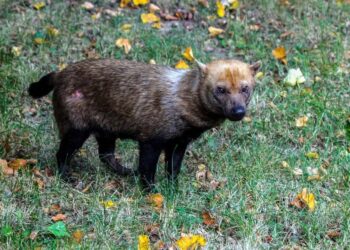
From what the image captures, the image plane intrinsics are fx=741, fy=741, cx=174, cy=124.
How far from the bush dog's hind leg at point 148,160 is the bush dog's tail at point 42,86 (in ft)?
3.82

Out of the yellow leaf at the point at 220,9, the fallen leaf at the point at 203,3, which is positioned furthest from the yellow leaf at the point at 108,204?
the fallen leaf at the point at 203,3

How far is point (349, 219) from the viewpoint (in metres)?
→ 6.24

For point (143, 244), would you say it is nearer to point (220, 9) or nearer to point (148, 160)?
point (148, 160)

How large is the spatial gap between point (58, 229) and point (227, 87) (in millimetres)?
1926

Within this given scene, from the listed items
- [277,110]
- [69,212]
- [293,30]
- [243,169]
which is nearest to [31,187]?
[69,212]

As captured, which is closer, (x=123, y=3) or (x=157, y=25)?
(x=157, y=25)

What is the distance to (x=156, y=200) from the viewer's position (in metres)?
6.50

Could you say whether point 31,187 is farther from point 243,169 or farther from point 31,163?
point 243,169

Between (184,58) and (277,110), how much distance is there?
151cm

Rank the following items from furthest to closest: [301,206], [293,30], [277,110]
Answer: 1. [293,30]
2. [277,110]
3. [301,206]

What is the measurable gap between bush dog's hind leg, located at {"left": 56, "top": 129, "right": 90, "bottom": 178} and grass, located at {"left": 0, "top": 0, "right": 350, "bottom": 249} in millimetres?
176

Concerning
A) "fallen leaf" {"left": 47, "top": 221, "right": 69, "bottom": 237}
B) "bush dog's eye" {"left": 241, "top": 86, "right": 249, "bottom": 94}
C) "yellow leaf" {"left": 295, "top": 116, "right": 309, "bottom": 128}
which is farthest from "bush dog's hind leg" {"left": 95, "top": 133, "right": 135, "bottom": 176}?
"yellow leaf" {"left": 295, "top": 116, "right": 309, "bottom": 128}

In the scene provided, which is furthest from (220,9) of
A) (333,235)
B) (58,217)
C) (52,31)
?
(58,217)

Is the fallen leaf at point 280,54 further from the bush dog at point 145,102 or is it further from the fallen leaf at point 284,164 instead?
the bush dog at point 145,102
